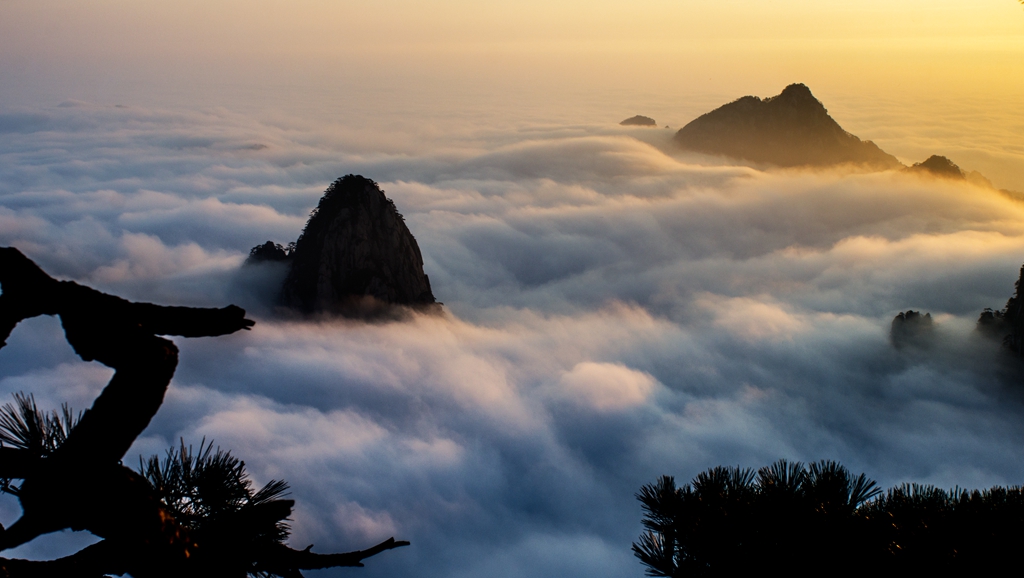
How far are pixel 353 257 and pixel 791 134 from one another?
12886cm

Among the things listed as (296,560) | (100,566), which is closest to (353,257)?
(296,560)

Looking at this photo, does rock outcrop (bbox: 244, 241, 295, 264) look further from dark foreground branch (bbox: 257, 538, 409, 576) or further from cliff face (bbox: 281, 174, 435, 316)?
dark foreground branch (bbox: 257, 538, 409, 576)

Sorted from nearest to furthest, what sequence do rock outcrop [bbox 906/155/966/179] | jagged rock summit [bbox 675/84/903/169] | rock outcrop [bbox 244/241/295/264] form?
rock outcrop [bbox 244/241/295/264]
rock outcrop [bbox 906/155/966/179]
jagged rock summit [bbox 675/84/903/169]

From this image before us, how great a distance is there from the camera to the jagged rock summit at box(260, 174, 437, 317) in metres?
42.8

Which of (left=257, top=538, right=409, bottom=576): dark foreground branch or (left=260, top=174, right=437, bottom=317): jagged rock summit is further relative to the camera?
(left=260, top=174, right=437, bottom=317): jagged rock summit

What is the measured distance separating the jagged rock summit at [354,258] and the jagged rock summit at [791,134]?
388 ft

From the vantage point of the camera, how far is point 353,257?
44.1m

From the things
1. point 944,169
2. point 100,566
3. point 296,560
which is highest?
point 944,169

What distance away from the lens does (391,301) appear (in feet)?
156

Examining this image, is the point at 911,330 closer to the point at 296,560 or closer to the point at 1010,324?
the point at 1010,324

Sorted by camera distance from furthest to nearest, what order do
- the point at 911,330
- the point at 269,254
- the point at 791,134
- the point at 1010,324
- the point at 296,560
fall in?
1. the point at 791,134
2. the point at 911,330
3. the point at 269,254
4. the point at 1010,324
5. the point at 296,560

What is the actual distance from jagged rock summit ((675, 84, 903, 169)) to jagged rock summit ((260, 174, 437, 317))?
118m

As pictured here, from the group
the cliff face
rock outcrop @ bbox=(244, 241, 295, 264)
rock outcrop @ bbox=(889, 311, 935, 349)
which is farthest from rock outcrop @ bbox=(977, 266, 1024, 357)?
rock outcrop @ bbox=(244, 241, 295, 264)

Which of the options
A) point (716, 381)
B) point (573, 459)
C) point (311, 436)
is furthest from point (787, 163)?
point (311, 436)
